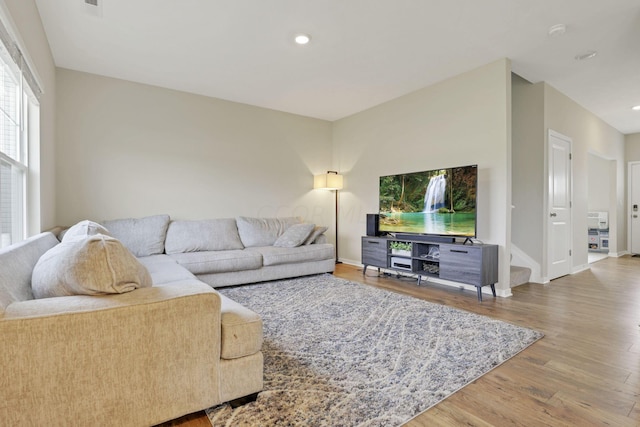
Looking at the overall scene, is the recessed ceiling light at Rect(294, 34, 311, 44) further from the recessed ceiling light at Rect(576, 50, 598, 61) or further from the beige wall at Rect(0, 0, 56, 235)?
the recessed ceiling light at Rect(576, 50, 598, 61)

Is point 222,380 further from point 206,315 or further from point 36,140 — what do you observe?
point 36,140

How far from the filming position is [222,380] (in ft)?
4.54

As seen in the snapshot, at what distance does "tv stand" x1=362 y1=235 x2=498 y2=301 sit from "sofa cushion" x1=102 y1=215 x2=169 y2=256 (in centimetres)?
261

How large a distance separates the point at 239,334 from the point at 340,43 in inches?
107

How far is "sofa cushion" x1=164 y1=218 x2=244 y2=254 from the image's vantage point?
374 cm

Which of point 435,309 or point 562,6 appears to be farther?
point 435,309

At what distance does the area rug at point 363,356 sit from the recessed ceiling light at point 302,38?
245 cm

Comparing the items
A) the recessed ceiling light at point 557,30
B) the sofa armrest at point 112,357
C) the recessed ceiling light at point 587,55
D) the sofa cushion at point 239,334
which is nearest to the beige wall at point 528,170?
the recessed ceiling light at point 587,55

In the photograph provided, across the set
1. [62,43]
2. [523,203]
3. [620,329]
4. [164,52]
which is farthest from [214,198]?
[620,329]

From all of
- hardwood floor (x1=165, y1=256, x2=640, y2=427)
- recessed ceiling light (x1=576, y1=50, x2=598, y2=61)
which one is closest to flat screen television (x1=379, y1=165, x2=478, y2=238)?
hardwood floor (x1=165, y1=256, x2=640, y2=427)

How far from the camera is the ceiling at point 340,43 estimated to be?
2.50 meters

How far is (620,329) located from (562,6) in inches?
98.7

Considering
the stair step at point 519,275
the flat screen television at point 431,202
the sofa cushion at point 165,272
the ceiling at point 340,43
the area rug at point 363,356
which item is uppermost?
the ceiling at point 340,43

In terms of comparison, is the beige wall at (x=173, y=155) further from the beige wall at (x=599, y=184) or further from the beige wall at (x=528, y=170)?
the beige wall at (x=599, y=184)
